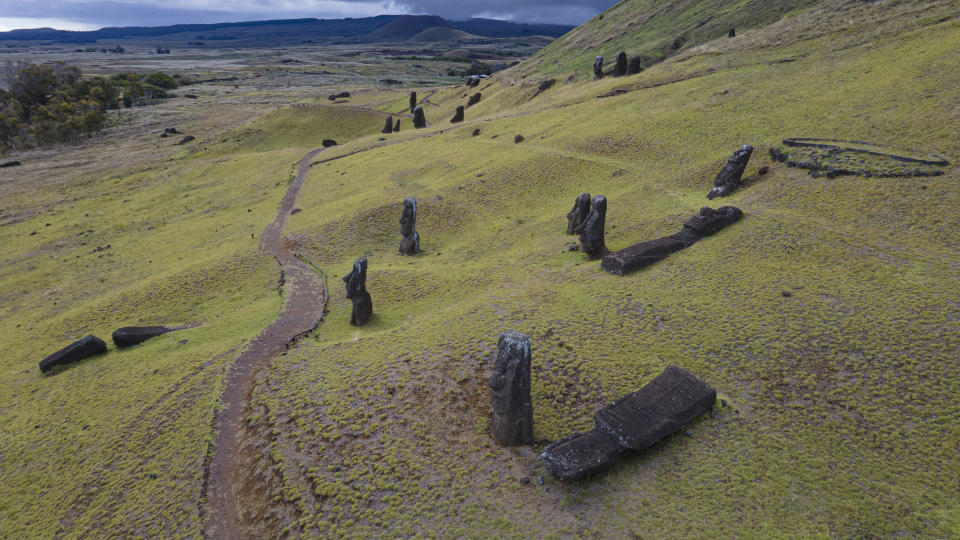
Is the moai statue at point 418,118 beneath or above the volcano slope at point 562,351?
above

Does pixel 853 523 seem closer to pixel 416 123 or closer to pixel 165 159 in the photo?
pixel 416 123

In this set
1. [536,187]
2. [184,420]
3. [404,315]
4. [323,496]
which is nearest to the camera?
[323,496]

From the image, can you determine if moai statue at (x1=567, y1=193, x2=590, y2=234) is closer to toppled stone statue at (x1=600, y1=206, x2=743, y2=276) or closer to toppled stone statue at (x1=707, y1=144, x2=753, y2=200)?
toppled stone statue at (x1=600, y1=206, x2=743, y2=276)

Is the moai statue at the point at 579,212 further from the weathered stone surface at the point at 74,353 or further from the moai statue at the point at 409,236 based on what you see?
the weathered stone surface at the point at 74,353

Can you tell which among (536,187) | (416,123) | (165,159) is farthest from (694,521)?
(165,159)

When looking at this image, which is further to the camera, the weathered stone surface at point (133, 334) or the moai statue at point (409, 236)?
the moai statue at point (409, 236)

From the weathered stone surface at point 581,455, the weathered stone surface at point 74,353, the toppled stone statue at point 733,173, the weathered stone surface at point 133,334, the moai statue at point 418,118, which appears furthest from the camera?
the moai statue at point 418,118

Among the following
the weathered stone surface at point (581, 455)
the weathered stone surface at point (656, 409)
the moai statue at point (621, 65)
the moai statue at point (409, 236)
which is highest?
the moai statue at point (621, 65)

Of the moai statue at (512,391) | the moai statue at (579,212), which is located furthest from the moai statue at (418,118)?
the moai statue at (512,391)
